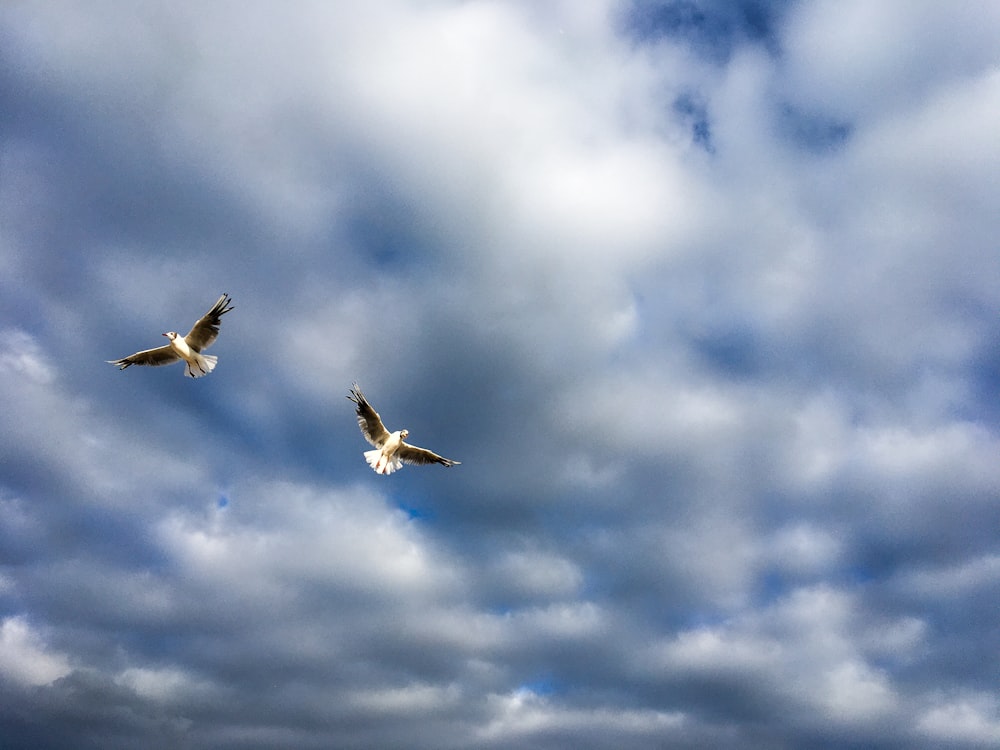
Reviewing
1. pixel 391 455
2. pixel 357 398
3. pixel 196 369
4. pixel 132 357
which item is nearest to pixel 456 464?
pixel 391 455

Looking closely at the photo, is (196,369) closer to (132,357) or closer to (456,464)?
(132,357)

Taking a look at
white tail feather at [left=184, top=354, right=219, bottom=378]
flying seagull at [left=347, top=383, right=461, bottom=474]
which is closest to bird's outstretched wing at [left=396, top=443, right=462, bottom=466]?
flying seagull at [left=347, top=383, right=461, bottom=474]

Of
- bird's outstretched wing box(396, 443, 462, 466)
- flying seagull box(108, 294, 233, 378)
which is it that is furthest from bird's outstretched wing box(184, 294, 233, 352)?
bird's outstretched wing box(396, 443, 462, 466)

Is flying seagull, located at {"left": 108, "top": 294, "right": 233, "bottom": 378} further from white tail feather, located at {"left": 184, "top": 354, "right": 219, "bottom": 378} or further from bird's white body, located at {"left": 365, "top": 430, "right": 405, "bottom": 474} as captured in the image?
bird's white body, located at {"left": 365, "top": 430, "right": 405, "bottom": 474}

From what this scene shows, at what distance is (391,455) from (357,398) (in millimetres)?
7428

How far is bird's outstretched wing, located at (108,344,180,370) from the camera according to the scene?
6425 cm

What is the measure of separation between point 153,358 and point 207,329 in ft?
23.7

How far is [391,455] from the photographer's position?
70125 mm

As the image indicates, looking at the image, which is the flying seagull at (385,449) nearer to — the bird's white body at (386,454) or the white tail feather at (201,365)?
the bird's white body at (386,454)

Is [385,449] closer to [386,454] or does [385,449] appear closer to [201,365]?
[386,454]

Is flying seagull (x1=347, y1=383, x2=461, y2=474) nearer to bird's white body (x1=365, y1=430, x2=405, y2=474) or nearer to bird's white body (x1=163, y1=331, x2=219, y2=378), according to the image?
bird's white body (x1=365, y1=430, x2=405, y2=474)

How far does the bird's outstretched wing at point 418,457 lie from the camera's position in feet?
230

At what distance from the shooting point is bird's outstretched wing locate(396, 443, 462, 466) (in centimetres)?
7025

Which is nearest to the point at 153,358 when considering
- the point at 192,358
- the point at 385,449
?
the point at 192,358
